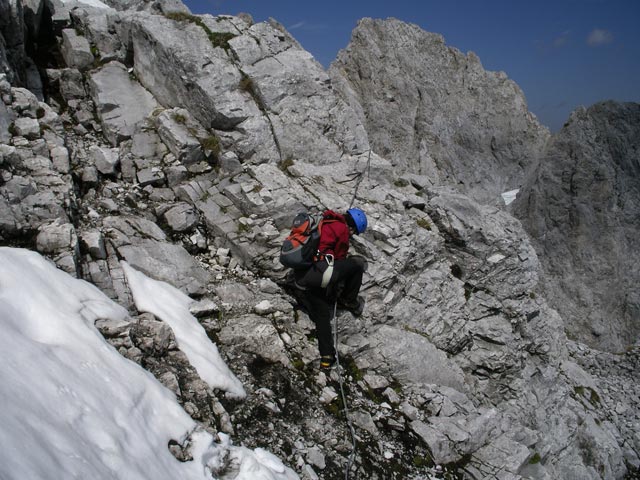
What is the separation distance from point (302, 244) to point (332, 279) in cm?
119

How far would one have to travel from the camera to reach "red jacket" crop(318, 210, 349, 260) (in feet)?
34.3

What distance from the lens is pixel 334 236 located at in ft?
34.5

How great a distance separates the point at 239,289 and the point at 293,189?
3.81 m

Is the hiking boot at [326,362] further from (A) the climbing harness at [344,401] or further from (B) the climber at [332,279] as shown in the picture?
(A) the climbing harness at [344,401]

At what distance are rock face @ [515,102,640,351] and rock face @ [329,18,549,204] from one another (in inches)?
681

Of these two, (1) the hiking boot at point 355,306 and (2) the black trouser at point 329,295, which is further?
(1) the hiking boot at point 355,306

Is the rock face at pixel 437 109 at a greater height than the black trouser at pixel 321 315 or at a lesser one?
greater

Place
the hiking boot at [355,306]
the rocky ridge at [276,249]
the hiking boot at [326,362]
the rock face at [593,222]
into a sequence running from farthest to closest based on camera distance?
the rock face at [593,222] < the hiking boot at [355,306] < the hiking boot at [326,362] < the rocky ridge at [276,249]

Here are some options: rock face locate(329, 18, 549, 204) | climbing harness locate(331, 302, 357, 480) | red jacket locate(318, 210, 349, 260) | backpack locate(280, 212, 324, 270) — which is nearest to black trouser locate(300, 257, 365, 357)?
climbing harness locate(331, 302, 357, 480)

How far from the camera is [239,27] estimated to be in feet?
53.1

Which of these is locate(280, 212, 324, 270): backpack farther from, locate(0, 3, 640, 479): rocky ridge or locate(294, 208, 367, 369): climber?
locate(0, 3, 640, 479): rocky ridge

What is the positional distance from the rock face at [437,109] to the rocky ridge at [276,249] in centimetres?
3465

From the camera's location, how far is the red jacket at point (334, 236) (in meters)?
10.4

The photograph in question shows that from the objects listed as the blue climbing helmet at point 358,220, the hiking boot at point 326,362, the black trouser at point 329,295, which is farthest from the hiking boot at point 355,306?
the blue climbing helmet at point 358,220
